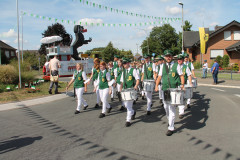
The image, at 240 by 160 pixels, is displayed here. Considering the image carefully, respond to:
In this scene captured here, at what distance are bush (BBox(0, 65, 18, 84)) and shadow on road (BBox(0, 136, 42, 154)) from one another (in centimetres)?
1089

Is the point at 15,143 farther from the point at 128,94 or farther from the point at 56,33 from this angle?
the point at 56,33

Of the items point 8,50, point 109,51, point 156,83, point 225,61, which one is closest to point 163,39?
point 109,51

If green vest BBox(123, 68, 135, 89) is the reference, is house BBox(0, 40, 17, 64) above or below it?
above

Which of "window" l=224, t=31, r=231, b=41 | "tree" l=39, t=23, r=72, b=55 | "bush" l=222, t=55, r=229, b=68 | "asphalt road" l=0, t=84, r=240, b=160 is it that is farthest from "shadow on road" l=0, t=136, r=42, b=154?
"tree" l=39, t=23, r=72, b=55

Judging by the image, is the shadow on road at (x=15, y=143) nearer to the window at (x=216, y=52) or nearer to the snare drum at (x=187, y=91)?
the snare drum at (x=187, y=91)

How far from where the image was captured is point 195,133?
5.38m

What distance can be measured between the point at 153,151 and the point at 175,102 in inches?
50.9

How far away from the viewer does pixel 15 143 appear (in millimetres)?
4953

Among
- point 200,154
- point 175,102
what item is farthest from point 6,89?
point 200,154

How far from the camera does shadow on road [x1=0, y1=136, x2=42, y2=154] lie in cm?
465

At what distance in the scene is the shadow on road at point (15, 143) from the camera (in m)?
4.65

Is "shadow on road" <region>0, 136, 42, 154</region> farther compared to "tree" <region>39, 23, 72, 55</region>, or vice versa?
"tree" <region>39, 23, 72, 55</region>

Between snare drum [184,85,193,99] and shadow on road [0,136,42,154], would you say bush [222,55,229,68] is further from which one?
shadow on road [0,136,42,154]

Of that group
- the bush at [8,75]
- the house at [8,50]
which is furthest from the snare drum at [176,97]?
the house at [8,50]
